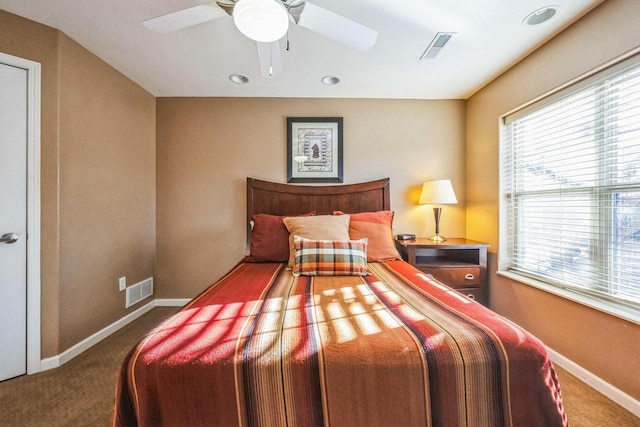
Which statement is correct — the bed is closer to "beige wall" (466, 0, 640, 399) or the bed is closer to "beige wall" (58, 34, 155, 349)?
"beige wall" (466, 0, 640, 399)

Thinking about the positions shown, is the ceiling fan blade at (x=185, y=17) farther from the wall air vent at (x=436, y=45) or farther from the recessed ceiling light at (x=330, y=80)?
the wall air vent at (x=436, y=45)

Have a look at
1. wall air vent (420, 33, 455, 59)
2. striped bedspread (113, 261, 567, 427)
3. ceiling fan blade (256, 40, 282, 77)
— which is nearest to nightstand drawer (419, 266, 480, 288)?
striped bedspread (113, 261, 567, 427)

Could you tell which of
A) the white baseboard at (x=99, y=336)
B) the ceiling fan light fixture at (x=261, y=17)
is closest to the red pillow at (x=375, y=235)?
the ceiling fan light fixture at (x=261, y=17)

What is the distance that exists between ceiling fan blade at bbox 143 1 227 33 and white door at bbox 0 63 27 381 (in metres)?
1.22

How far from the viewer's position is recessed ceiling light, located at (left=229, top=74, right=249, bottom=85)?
249 cm

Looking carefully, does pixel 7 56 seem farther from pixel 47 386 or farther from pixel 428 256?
pixel 428 256

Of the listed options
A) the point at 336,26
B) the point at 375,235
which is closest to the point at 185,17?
the point at 336,26

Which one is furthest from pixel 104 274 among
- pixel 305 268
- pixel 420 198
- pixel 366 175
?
pixel 420 198

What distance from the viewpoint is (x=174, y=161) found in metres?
2.95

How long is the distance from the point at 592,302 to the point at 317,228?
1.90 metres

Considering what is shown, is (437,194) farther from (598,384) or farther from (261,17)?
(261,17)

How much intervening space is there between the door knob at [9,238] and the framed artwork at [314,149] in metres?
2.14

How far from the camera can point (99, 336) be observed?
223 cm

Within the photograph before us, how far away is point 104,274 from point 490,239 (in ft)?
11.9
